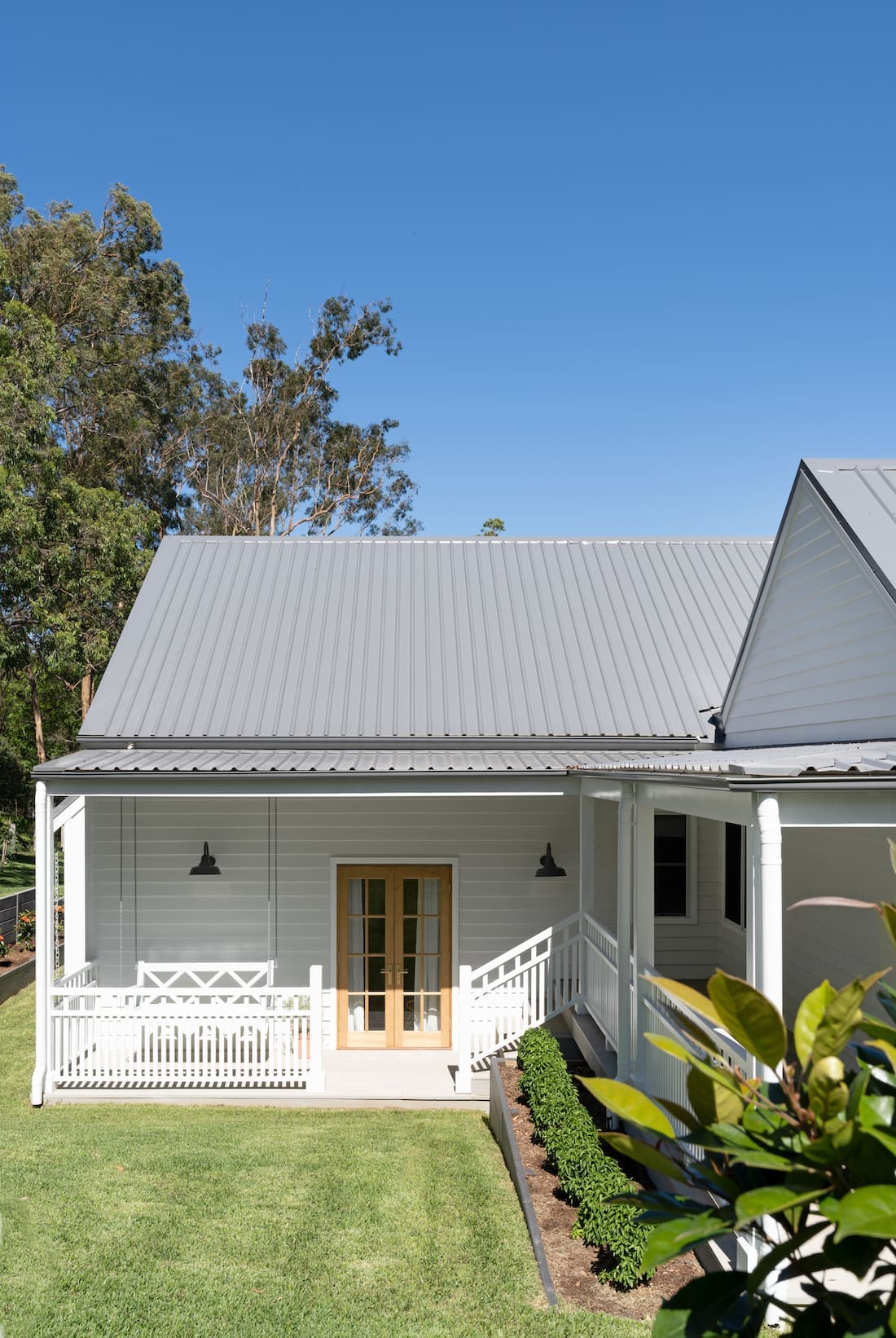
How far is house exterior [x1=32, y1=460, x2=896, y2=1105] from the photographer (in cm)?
952

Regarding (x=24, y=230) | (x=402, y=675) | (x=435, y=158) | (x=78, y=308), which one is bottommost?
(x=402, y=675)

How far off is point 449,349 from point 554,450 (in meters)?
6.17

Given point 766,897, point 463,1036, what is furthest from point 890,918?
point 463,1036

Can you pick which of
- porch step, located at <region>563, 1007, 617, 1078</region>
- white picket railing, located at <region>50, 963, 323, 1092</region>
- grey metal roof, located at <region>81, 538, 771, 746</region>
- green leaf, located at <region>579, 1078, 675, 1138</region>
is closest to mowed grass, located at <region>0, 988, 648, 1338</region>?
white picket railing, located at <region>50, 963, 323, 1092</region>

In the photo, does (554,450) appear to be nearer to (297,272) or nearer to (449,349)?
(449,349)

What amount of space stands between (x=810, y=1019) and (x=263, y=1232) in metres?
6.37

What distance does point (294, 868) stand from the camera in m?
12.8

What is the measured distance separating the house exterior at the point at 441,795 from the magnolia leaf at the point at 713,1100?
16.5 feet

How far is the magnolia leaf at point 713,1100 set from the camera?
1875 millimetres

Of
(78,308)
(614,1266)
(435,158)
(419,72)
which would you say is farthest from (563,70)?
(614,1266)

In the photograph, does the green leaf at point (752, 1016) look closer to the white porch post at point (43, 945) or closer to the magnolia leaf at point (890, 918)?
the magnolia leaf at point (890, 918)

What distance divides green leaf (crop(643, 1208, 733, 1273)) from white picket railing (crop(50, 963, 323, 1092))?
927 centimetres

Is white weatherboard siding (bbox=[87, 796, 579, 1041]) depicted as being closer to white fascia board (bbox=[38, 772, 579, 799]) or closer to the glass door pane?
the glass door pane

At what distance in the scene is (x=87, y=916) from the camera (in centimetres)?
1260
